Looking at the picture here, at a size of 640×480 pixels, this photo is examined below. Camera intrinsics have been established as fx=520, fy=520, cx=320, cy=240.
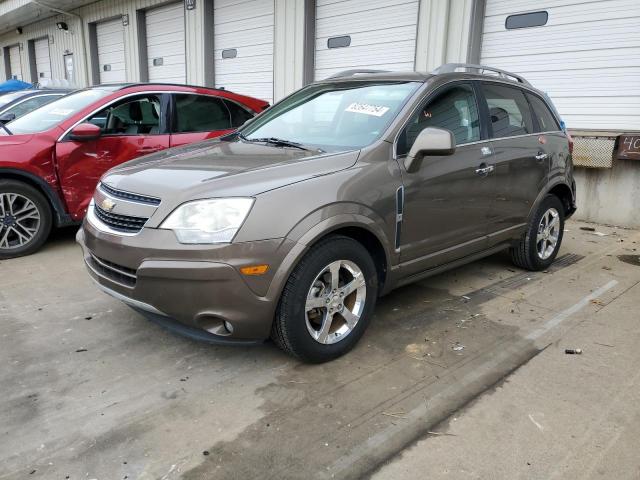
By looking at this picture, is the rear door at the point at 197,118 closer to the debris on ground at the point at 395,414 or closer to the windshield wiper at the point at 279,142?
the windshield wiper at the point at 279,142

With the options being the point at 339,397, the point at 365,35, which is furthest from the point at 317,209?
the point at 365,35

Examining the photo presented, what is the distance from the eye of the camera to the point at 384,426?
2.50 meters

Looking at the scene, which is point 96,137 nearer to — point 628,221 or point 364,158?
point 364,158

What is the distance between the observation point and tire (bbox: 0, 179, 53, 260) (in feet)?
16.0

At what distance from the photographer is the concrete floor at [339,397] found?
7.40 ft

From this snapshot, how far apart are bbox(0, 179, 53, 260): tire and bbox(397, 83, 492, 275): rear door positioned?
3.68 m

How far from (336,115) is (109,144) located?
2817 mm

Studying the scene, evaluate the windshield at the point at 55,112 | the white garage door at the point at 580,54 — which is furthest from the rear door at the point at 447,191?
the white garage door at the point at 580,54

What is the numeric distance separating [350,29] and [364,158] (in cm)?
748

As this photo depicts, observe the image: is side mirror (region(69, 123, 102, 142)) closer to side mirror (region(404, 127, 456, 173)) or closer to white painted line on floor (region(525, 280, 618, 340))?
side mirror (region(404, 127, 456, 173))

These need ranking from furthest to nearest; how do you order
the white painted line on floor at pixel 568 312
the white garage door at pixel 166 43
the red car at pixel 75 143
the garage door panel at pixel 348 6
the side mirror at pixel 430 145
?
1. the white garage door at pixel 166 43
2. the garage door panel at pixel 348 6
3. the red car at pixel 75 143
4. the white painted line on floor at pixel 568 312
5. the side mirror at pixel 430 145

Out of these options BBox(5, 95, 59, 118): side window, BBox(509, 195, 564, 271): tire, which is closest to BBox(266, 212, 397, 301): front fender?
BBox(509, 195, 564, 271): tire

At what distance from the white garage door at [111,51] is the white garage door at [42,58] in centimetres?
457

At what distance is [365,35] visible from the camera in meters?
9.50
